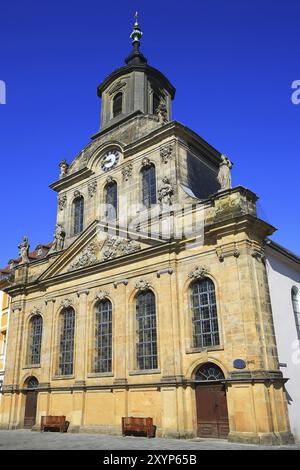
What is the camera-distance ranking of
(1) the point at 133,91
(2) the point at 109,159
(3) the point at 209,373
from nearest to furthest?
1. (3) the point at 209,373
2. (2) the point at 109,159
3. (1) the point at 133,91

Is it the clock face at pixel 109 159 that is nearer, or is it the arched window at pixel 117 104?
the clock face at pixel 109 159

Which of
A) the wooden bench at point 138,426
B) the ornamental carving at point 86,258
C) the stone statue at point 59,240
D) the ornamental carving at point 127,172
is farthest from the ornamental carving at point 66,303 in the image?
the wooden bench at point 138,426

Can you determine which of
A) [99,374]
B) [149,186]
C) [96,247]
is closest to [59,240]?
[96,247]

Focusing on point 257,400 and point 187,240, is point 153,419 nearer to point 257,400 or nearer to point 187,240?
point 257,400

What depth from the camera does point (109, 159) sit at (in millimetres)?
26609

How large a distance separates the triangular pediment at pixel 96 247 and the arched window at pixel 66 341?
2531 millimetres

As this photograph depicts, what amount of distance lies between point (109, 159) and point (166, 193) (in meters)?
Answer: 6.61

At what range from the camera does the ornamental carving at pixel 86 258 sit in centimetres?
2372

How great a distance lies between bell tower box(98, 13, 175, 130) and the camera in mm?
28781

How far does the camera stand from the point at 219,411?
16609 millimetres

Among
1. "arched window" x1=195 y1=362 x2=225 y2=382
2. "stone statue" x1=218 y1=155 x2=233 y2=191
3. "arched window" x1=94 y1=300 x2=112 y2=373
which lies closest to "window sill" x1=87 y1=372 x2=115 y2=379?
"arched window" x1=94 y1=300 x2=112 y2=373

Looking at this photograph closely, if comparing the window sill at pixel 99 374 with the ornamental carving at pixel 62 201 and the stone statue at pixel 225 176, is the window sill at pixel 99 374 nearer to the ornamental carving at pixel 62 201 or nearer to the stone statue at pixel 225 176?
the stone statue at pixel 225 176

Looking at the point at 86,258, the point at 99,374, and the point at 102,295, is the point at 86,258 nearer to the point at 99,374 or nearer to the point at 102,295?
the point at 102,295

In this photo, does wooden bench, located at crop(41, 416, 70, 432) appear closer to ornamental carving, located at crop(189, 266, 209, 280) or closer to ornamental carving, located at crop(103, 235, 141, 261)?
ornamental carving, located at crop(103, 235, 141, 261)
